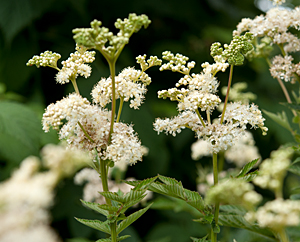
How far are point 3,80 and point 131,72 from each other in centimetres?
189

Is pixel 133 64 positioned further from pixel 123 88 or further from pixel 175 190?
pixel 175 190

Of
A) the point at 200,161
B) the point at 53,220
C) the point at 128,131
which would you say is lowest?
the point at 53,220

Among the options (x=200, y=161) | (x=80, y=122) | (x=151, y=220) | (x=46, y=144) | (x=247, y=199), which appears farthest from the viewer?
(x=200, y=161)

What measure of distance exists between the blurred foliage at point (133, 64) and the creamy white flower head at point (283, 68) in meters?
1.16

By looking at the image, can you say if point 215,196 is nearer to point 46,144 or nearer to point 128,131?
point 128,131

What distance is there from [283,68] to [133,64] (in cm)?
172

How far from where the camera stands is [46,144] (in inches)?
74.8

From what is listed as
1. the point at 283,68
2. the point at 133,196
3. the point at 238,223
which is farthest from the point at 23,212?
the point at 283,68

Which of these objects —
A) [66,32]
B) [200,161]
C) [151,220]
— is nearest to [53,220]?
[151,220]

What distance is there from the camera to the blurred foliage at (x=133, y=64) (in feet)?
7.00

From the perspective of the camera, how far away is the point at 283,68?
1.08 metres

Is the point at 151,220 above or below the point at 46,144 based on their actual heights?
below

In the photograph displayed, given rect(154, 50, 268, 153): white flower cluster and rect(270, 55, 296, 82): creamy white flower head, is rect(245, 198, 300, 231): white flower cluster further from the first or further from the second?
rect(270, 55, 296, 82): creamy white flower head

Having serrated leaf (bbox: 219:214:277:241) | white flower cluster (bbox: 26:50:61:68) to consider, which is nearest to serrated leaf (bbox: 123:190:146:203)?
serrated leaf (bbox: 219:214:277:241)
